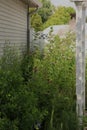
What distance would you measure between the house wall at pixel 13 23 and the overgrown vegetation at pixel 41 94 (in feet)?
5.40

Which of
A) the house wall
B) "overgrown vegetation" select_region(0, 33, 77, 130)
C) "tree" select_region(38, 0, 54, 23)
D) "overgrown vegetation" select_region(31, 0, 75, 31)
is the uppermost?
"tree" select_region(38, 0, 54, 23)

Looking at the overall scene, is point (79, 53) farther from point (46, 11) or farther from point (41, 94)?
point (46, 11)

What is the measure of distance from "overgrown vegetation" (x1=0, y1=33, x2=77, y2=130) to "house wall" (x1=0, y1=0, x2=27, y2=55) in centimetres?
165

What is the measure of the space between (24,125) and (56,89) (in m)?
1.44

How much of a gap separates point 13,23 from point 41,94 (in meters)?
6.57

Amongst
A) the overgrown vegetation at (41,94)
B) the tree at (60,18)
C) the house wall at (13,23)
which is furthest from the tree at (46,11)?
the overgrown vegetation at (41,94)

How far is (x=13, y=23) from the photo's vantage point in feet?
43.5

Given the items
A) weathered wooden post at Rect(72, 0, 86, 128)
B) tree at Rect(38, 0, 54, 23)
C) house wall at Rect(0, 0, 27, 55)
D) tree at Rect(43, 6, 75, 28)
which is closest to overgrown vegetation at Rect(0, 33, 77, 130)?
weathered wooden post at Rect(72, 0, 86, 128)

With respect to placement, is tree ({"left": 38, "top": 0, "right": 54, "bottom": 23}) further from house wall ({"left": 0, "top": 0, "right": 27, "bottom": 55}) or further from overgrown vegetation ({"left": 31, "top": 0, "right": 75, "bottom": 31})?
house wall ({"left": 0, "top": 0, "right": 27, "bottom": 55})

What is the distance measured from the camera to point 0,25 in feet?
34.3

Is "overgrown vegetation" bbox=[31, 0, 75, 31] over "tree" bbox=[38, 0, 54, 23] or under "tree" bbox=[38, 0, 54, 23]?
under

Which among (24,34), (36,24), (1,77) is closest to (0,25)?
(1,77)

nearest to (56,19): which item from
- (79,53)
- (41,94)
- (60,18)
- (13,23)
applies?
(60,18)

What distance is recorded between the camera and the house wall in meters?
10.9
